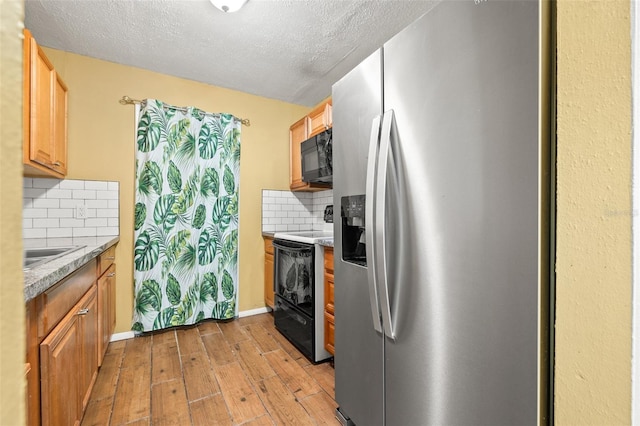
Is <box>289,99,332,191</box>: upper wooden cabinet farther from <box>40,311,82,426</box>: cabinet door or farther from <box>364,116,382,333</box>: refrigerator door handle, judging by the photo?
<box>40,311,82,426</box>: cabinet door

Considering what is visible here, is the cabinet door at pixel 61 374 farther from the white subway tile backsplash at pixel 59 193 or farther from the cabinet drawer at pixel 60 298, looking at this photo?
the white subway tile backsplash at pixel 59 193

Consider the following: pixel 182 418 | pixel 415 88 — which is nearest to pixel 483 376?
pixel 415 88

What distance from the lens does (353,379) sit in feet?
4.43

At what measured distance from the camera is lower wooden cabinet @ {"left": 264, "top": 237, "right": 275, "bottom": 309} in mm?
2957

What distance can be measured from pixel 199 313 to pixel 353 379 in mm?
1892

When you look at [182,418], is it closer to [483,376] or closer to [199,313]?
[199,313]

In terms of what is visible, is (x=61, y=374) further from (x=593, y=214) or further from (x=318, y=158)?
(x=318, y=158)

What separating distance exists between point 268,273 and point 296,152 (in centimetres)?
138

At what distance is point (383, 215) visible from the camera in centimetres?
105

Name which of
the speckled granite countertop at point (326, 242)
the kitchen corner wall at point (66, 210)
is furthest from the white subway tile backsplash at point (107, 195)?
the speckled granite countertop at point (326, 242)

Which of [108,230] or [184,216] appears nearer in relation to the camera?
[108,230]

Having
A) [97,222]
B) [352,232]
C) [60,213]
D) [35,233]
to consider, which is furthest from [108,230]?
[352,232]

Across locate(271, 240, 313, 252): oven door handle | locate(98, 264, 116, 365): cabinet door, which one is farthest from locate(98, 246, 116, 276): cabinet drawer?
locate(271, 240, 313, 252): oven door handle

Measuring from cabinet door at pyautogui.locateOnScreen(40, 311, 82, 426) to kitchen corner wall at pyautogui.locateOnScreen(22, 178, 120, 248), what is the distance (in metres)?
1.17
